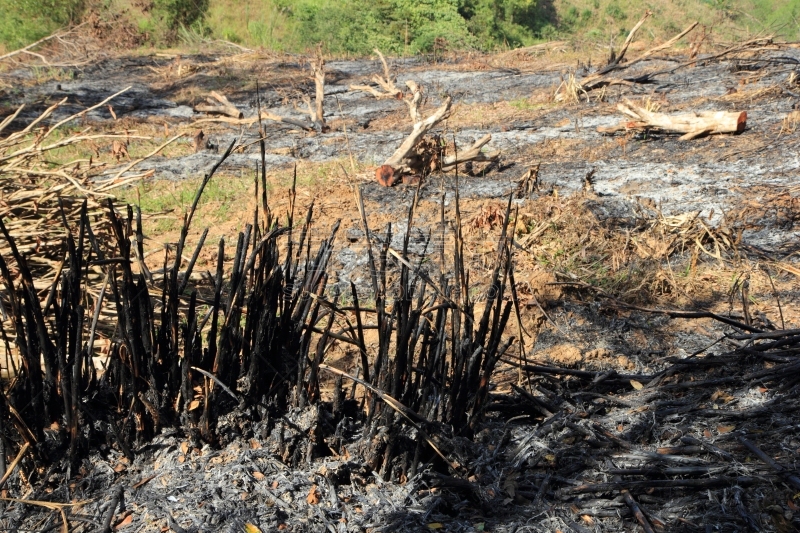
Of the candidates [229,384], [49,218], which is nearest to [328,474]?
[229,384]

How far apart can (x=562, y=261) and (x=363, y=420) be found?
3283 mm

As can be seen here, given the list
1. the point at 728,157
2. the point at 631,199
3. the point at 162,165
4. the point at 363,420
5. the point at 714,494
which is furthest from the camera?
the point at 162,165

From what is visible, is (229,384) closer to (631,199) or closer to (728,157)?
(631,199)

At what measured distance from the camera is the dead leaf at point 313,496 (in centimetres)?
221

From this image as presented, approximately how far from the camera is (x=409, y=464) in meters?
2.35

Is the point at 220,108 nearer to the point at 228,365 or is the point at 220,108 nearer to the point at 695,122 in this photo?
the point at 695,122

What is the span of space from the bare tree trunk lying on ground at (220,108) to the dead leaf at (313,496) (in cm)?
951

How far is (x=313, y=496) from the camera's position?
2223 mm

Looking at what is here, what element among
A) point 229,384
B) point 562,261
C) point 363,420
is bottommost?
point 562,261

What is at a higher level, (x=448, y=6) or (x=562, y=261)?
(x=448, y=6)

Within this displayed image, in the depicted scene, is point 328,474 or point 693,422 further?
point 693,422

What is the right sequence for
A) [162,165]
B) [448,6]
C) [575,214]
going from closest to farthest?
[575,214]
[162,165]
[448,6]

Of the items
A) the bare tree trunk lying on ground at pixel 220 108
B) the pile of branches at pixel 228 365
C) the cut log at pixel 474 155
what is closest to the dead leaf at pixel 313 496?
the pile of branches at pixel 228 365

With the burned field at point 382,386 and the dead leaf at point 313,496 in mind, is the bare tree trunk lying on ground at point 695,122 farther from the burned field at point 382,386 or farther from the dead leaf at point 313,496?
the dead leaf at point 313,496
